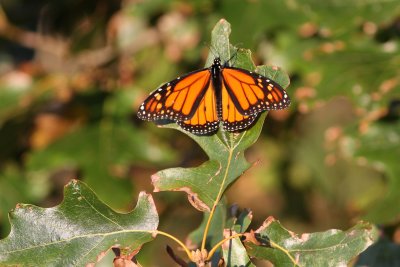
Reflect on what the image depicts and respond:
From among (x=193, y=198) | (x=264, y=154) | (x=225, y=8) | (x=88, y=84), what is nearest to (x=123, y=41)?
(x=88, y=84)

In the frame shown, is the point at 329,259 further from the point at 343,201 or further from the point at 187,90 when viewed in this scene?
the point at 343,201

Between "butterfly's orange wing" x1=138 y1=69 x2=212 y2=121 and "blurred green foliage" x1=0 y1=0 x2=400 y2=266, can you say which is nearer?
"butterfly's orange wing" x1=138 y1=69 x2=212 y2=121

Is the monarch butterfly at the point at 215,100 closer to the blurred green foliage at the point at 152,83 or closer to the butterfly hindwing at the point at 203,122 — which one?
the butterfly hindwing at the point at 203,122

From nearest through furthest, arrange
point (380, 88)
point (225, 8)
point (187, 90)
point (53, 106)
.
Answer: point (187, 90) → point (380, 88) → point (225, 8) → point (53, 106)

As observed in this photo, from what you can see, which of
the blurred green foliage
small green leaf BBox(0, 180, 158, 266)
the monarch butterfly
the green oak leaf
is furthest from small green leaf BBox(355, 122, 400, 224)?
small green leaf BBox(0, 180, 158, 266)

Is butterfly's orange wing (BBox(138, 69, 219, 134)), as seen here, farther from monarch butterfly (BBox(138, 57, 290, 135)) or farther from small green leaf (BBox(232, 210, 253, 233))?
small green leaf (BBox(232, 210, 253, 233))

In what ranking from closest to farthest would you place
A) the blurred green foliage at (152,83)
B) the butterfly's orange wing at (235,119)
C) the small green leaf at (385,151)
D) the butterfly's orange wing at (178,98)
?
the butterfly's orange wing at (235,119)
the butterfly's orange wing at (178,98)
the small green leaf at (385,151)
the blurred green foliage at (152,83)

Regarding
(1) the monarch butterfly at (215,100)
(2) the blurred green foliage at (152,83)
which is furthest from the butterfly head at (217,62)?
(2) the blurred green foliage at (152,83)
